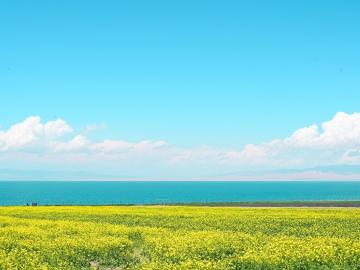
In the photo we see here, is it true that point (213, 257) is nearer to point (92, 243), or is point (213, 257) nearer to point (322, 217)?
point (92, 243)

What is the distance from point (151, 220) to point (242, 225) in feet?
32.2

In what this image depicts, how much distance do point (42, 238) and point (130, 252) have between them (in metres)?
6.43

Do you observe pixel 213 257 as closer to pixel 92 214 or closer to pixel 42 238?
pixel 42 238

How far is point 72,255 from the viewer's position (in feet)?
85.5

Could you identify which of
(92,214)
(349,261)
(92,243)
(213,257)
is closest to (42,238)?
(92,243)

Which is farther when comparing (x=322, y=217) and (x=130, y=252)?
(x=322, y=217)

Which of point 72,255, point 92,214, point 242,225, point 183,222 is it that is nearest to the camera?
point 72,255

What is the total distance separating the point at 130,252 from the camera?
2891cm

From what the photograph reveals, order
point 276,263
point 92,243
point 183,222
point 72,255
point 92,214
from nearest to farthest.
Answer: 1. point 276,263
2. point 72,255
3. point 92,243
4. point 183,222
5. point 92,214

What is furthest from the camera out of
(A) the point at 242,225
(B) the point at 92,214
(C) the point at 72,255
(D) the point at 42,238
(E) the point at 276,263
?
(B) the point at 92,214

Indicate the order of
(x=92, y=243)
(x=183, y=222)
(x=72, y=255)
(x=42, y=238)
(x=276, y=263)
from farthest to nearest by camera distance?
(x=183, y=222) → (x=42, y=238) → (x=92, y=243) → (x=72, y=255) → (x=276, y=263)

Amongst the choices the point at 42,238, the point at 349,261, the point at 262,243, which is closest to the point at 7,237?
the point at 42,238

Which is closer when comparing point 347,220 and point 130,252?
point 130,252

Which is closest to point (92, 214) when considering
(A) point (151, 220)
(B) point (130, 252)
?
(A) point (151, 220)
